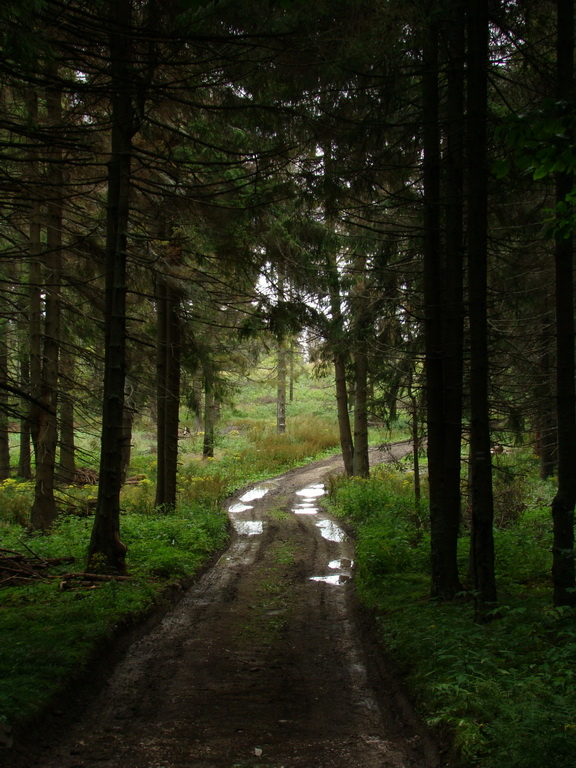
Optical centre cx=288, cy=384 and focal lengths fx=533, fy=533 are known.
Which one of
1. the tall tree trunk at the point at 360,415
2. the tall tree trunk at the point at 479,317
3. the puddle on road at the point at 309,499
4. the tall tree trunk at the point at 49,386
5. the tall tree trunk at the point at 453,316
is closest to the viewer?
the tall tree trunk at the point at 479,317

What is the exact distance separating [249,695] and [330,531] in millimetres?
8579

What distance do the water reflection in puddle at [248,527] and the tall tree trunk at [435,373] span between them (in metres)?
6.76

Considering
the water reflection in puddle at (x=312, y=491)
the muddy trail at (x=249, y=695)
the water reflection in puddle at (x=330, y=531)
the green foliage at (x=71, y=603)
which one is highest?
the green foliage at (x=71, y=603)

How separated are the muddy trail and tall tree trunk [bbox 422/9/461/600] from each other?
1357 millimetres

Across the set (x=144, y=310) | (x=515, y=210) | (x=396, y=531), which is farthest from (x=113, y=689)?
(x=144, y=310)

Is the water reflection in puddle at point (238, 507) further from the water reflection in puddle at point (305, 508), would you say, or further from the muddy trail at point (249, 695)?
the muddy trail at point (249, 695)

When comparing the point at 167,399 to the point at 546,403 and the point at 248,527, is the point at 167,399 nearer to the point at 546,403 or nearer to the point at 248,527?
the point at 248,527

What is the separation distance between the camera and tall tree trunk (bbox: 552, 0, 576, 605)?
6.09 metres

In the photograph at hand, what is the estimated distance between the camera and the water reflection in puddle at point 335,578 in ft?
31.4

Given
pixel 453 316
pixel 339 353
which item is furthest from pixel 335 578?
pixel 339 353

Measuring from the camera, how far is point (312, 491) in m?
19.9

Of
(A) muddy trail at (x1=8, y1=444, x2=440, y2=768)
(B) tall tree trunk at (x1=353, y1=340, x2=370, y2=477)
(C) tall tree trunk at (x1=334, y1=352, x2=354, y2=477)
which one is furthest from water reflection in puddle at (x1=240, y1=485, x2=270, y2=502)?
(A) muddy trail at (x1=8, y1=444, x2=440, y2=768)

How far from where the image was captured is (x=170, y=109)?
9.06 metres

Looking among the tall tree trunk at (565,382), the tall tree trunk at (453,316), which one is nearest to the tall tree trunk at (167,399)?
the tall tree trunk at (453,316)
